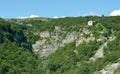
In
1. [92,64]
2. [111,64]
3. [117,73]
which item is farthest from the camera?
[92,64]

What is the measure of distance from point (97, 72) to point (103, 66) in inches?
264

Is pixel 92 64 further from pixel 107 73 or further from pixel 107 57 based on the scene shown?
pixel 107 73

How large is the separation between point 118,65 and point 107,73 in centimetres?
564

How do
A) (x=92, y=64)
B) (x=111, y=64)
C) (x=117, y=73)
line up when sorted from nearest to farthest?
(x=117, y=73) → (x=111, y=64) → (x=92, y=64)

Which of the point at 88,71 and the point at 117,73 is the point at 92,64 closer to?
the point at 88,71

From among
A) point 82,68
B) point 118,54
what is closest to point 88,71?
point 82,68

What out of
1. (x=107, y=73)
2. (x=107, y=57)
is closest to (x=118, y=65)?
(x=107, y=73)

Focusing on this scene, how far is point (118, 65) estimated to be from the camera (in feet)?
585

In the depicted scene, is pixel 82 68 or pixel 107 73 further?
pixel 82 68

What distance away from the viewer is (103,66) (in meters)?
188

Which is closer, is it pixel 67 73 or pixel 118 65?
pixel 118 65

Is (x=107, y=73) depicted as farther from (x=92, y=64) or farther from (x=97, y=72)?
(x=92, y=64)

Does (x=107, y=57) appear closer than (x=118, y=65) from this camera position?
No

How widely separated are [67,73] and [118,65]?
97.2 feet
